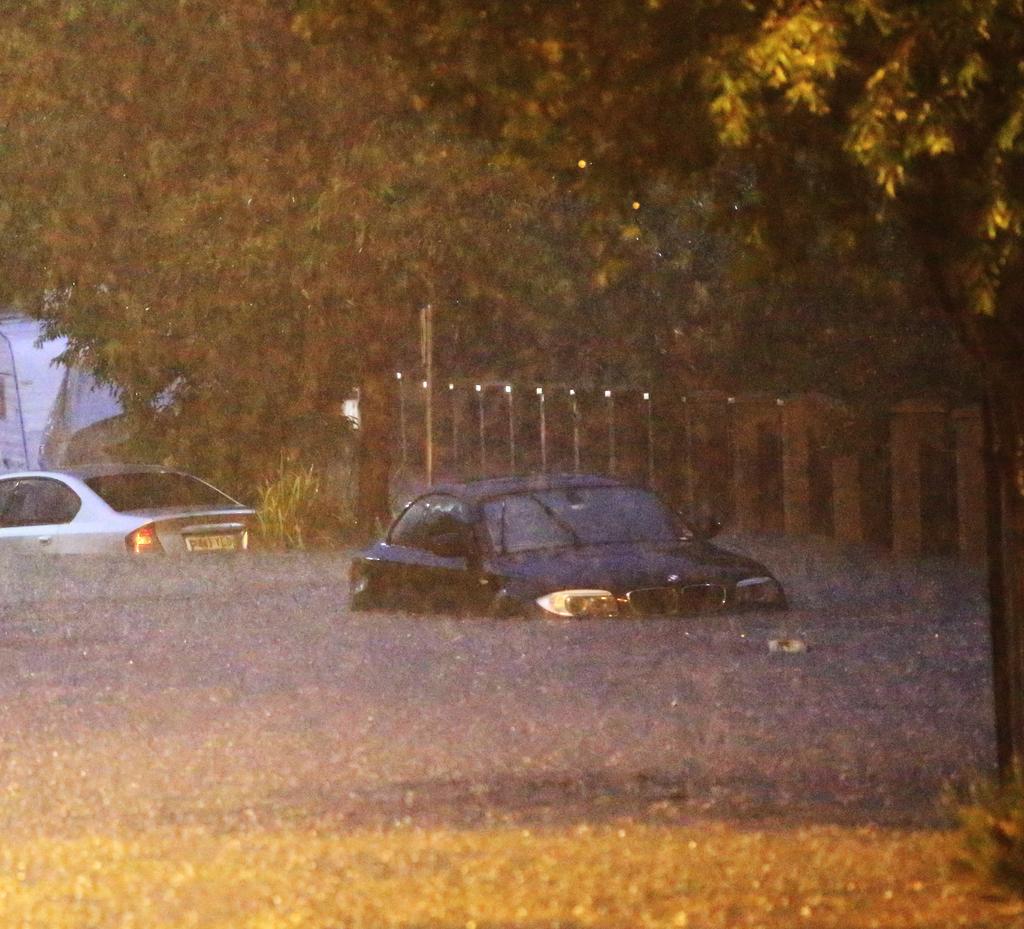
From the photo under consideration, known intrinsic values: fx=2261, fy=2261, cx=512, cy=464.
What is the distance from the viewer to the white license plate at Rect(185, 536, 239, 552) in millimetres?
22719

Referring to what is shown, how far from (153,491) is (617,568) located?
28.3 ft

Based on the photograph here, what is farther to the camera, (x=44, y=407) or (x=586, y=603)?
(x=44, y=407)

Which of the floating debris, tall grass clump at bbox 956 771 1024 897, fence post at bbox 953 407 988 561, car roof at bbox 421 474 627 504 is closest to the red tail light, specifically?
car roof at bbox 421 474 627 504

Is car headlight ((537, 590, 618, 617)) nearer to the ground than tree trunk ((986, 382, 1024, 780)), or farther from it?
nearer to the ground

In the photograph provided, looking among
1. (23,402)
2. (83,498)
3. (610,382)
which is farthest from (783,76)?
(23,402)

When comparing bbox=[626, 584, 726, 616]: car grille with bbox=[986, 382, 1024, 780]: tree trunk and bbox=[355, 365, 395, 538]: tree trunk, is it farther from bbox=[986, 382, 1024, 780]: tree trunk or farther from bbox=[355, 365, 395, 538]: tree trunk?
bbox=[355, 365, 395, 538]: tree trunk

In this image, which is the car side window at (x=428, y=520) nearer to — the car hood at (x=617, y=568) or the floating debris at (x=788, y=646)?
the car hood at (x=617, y=568)

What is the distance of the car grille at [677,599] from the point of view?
53.0 ft

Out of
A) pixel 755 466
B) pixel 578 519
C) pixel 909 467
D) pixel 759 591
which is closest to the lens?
pixel 759 591

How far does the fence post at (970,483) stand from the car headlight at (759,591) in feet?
16.0

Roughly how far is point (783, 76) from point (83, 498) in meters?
16.0

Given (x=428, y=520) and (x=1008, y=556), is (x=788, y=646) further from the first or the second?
(x=1008, y=556)

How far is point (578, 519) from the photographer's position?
17.1 metres

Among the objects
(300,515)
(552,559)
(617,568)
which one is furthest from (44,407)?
(617,568)
